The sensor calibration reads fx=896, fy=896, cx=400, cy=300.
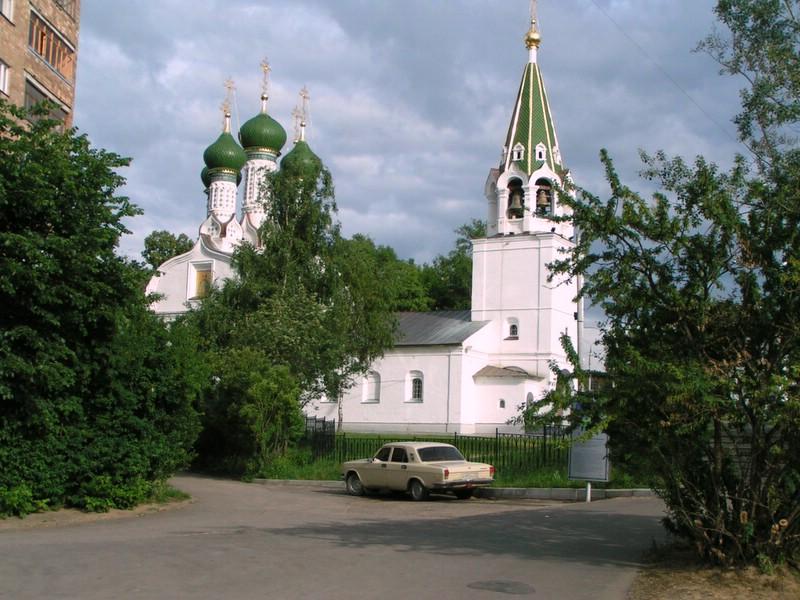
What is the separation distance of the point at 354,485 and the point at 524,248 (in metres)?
27.6

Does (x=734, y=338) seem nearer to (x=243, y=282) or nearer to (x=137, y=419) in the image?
(x=137, y=419)

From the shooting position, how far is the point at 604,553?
41.2 ft

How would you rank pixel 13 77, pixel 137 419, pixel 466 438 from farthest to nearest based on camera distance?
pixel 466 438
pixel 13 77
pixel 137 419

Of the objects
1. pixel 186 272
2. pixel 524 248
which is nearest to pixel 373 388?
pixel 524 248

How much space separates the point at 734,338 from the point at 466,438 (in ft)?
57.7

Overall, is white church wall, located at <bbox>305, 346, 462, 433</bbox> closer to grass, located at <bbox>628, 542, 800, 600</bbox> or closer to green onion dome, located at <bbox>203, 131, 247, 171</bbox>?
green onion dome, located at <bbox>203, 131, 247, 171</bbox>

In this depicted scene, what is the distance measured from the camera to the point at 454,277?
7206cm

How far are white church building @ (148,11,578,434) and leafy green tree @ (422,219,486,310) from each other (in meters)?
18.5

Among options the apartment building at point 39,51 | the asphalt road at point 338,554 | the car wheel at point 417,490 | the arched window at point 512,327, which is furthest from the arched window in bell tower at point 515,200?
the asphalt road at point 338,554

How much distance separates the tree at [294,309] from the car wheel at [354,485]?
15.1ft

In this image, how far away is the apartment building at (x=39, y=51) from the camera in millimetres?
22755

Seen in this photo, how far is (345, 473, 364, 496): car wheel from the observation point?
75.8 ft

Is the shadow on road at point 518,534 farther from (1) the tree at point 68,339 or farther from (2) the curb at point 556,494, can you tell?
(1) the tree at point 68,339

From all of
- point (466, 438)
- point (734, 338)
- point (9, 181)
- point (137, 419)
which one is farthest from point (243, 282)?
point (734, 338)
